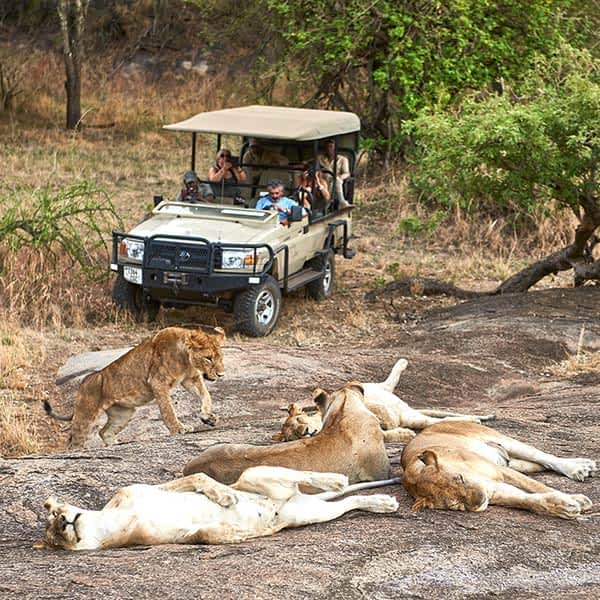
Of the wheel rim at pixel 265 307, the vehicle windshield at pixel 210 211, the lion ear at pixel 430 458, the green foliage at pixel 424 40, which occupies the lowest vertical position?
the wheel rim at pixel 265 307

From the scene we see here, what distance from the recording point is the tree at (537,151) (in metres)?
12.1

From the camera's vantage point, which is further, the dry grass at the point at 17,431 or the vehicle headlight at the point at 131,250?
the vehicle headlight at the point at 131,250

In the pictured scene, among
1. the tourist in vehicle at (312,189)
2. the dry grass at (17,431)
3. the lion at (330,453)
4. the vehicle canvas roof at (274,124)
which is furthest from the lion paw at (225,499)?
the tourist in vehicle at (312,189)

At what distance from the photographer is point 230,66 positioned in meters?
29.2

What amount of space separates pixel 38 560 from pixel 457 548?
155 centimetres

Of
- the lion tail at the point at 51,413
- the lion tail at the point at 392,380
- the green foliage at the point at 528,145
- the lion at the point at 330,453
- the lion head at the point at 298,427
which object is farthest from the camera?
the green foliage at the point at 528,145

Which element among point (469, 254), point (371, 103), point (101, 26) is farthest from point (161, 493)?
point (101, 26)

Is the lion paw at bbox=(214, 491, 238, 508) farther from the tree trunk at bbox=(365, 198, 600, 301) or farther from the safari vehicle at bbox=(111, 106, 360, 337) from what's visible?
the tree trunk at bbox=(365, 198, 600, 301)

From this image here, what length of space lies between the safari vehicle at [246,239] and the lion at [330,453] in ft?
20.3

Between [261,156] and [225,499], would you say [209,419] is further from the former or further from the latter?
[261,156]

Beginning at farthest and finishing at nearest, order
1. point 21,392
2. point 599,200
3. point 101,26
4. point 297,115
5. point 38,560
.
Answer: point 101,26
point 297,115
point 599,200
point 21,392
point 38,560

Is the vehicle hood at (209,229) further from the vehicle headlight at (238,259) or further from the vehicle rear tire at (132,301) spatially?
the vehicle rear tire at (132,301)

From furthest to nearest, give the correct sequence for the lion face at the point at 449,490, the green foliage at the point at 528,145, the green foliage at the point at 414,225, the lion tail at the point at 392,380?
the green foliage at the point at 414,225, the green foliage at the point at 528,145, the lion tail at the point at 392,380, the lion face at the point at 449,490

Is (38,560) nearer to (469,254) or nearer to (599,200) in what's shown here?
(599,200)
